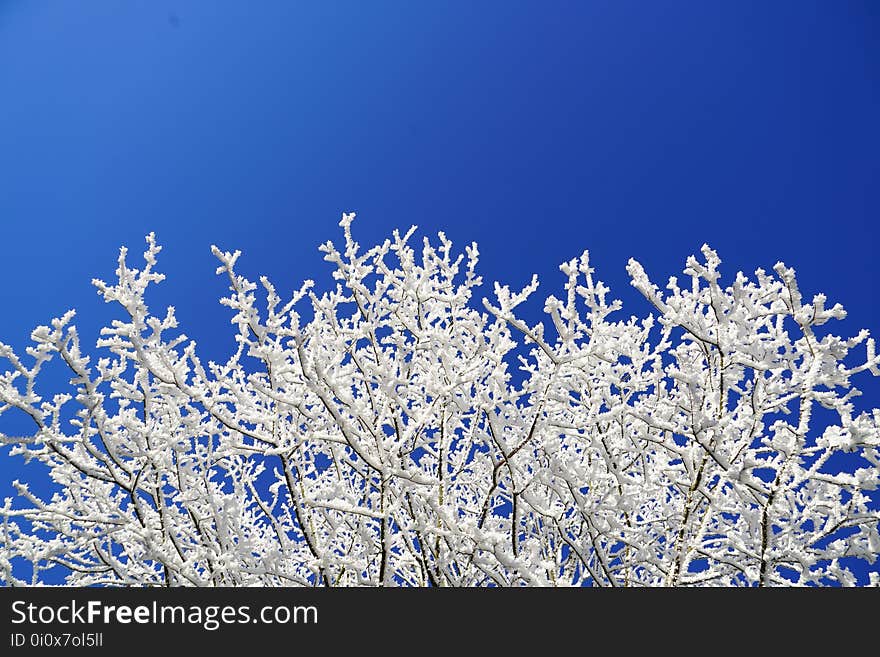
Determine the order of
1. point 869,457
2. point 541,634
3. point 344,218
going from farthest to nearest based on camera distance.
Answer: point 344,218, point 541,634, point 869,457

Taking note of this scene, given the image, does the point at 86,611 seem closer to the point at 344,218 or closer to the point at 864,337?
the point at 344,218

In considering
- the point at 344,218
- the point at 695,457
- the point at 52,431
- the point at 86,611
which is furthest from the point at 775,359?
the point at 52,431

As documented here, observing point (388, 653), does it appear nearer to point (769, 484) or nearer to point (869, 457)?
point (769, 484)

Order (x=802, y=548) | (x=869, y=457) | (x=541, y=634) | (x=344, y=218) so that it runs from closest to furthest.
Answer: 1. (x=869, y=457)
2. (x=541, y=634)
3. (x=802, y=548)
4. (x=344, y=218)

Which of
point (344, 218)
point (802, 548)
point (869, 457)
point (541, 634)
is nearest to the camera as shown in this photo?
point (869, 457)

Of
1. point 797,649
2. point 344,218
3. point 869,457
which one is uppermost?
point 344,218

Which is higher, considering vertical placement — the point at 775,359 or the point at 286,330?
the point at 286,330

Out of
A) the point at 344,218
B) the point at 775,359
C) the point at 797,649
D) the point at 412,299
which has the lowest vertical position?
the point at 797,649

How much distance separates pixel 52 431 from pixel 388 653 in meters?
2.19

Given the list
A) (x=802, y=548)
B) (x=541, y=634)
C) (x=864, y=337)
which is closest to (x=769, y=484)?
(x=802, y=548)

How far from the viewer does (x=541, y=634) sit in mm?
2711

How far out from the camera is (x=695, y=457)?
3172 mm

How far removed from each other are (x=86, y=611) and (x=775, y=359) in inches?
136

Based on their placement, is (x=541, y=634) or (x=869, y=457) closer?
(x=869, y=457)
